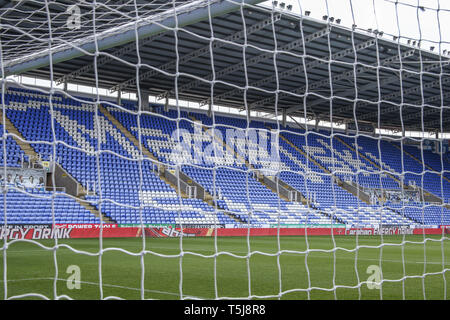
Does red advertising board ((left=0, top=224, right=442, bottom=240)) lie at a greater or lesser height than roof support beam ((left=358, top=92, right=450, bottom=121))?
lesser

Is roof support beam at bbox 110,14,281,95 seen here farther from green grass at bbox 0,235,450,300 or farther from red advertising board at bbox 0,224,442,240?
green grass at bbox 0,235,450,300

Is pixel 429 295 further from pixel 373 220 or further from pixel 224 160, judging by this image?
pixel 373 220

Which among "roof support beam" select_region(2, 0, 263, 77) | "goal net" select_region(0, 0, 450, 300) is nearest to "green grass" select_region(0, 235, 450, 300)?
"goal net" select_region(0, 0, 450, 300)

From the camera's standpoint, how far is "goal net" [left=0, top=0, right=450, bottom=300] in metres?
8.12

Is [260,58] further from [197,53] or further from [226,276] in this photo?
[226,276]

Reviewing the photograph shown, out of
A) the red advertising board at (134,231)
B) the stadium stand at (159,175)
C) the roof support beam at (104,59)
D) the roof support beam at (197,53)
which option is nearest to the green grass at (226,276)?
the red advertising board at (134,231)

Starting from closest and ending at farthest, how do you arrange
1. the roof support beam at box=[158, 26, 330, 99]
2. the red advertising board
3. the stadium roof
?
the red advertising board
the stadium roof
the roof support beam at box=[158, 26, 330, 99]

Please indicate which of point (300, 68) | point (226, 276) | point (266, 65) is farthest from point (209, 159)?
point (226, 276)

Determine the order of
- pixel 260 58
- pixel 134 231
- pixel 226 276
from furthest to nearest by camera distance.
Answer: pixel 260 58
pixel 134 231
pixel 226 276

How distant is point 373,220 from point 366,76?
5637 mm

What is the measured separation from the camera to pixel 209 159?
67.9ft

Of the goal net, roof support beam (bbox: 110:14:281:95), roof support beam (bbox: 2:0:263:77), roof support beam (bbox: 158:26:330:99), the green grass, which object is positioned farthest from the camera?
roof support beam (bbox: 158:26:330:99)

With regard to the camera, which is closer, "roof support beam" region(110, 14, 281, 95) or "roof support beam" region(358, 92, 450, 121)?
"roof support beam" region(110, 14, 281, 95)

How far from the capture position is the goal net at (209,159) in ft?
26.6
